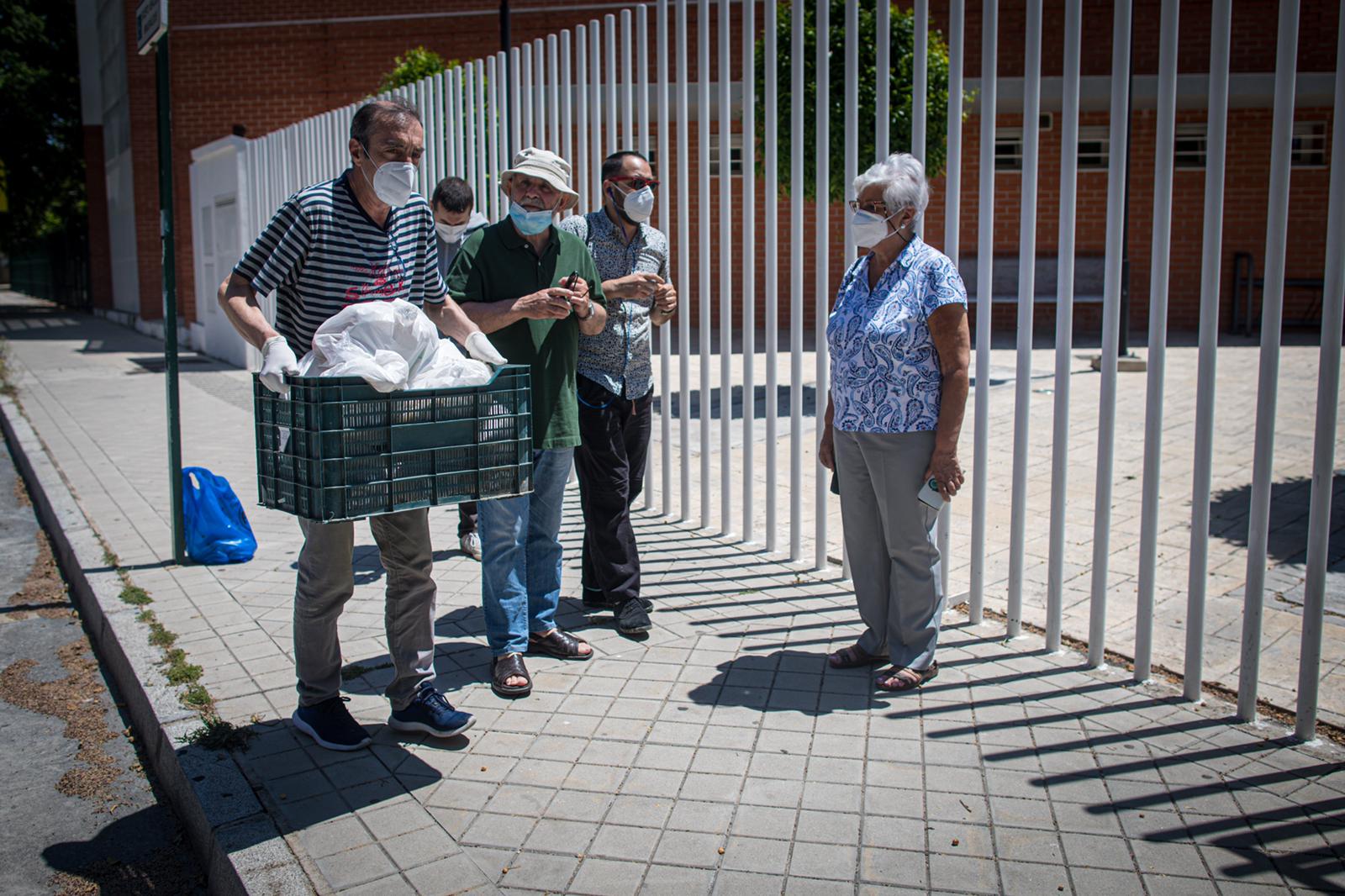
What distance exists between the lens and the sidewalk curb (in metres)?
3.05

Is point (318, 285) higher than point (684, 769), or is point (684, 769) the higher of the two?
point (318, 285)

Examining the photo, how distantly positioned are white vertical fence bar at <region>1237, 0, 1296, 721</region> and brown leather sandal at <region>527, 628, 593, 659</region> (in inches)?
97.4

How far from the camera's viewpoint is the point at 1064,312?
4.40 m

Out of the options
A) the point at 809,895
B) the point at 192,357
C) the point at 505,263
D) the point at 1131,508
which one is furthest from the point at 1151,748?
the point at 192,357

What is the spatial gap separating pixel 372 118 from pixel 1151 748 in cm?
327

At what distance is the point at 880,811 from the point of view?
3.29 metres

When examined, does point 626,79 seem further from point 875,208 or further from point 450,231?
point 875,208

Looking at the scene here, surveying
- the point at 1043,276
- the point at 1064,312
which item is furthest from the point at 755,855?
the point at 1043,276

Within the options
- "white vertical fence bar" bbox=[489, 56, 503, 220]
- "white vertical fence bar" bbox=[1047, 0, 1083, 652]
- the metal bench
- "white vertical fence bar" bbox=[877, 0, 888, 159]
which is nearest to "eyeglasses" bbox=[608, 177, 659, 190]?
"white vertical fence bar" bbox=[877, 0, 888, 159]

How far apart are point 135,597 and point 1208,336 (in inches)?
193

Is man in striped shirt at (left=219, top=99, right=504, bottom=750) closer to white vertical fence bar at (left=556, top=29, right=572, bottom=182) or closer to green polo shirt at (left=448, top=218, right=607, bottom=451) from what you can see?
green polo shirt at (left=448, top=218, right=607, bottom=451)

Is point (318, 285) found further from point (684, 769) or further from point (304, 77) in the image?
point (304, 77)

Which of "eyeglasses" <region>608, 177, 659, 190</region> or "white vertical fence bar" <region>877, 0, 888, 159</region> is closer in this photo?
"eyeglasses" <region>608, 177, 659, 190</region>

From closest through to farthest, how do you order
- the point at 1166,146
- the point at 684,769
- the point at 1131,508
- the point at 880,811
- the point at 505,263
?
the point at 880,811
the point at 684,769
the point at 1166,146
the point at 505,263
the point at 1131,508
